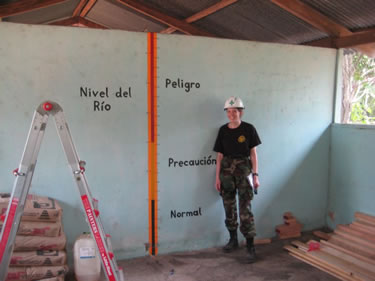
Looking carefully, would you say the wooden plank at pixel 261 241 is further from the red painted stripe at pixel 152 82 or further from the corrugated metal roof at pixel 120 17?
the corrugated metal roof at pixel 120 17

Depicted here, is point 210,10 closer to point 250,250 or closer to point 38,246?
point 250,250

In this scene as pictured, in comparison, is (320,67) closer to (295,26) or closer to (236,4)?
(295,26)

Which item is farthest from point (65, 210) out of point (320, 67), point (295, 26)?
point (295, 26)

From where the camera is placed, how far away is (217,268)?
3.22 meters

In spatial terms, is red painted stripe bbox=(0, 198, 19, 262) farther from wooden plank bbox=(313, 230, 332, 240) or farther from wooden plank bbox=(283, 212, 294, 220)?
wooden plank bbox=(313, 230, 332, 240)

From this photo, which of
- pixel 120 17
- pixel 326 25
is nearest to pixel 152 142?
pixel 326 25

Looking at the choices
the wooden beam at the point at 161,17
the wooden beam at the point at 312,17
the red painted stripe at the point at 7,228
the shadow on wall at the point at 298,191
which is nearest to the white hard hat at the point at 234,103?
the shadow on wall at the point at 298,191

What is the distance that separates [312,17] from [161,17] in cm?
269

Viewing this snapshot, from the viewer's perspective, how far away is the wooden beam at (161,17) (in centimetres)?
561

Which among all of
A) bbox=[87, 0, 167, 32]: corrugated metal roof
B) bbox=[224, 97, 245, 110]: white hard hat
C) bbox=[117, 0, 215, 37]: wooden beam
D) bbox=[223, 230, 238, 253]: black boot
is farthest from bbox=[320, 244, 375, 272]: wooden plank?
bbox=[87, 0, 167, 32]: corrugated metal roof

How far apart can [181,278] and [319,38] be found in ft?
12.1

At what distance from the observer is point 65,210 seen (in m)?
3.11

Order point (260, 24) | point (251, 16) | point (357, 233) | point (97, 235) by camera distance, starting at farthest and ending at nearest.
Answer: point (260, 24), point (251, 16), point (357, 233), point (97, 235)

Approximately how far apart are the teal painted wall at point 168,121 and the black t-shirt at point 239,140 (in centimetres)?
18
